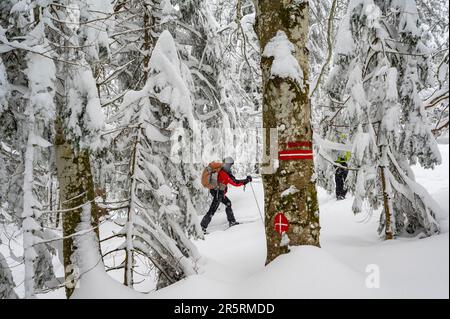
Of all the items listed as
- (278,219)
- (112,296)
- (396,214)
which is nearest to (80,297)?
(112,296)

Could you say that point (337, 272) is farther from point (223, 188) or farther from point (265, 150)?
point (223, 188)

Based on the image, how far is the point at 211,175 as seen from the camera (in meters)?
8.57

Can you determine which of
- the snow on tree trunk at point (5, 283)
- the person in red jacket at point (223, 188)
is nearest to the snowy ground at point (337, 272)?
the snow on tree trunk at point (5, 283)

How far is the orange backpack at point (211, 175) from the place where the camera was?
827cm

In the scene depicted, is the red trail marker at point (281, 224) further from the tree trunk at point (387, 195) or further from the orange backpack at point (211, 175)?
the orange backpack at point (211, 175)

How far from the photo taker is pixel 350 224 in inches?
239

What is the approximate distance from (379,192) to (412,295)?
242 centimetres

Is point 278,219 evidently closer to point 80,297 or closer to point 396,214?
point 396,214

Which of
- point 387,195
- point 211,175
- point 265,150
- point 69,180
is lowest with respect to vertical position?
point 211,175

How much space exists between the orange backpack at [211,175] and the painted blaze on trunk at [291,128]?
465 centimetres

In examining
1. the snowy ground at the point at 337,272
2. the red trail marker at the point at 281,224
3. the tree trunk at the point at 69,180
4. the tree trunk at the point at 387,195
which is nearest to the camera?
the snowy ground at the point at 337,272

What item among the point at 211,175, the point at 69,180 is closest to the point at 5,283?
the point at 69,180

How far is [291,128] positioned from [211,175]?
5.16 metres

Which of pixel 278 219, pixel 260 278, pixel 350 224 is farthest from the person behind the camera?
pixel 350 224
